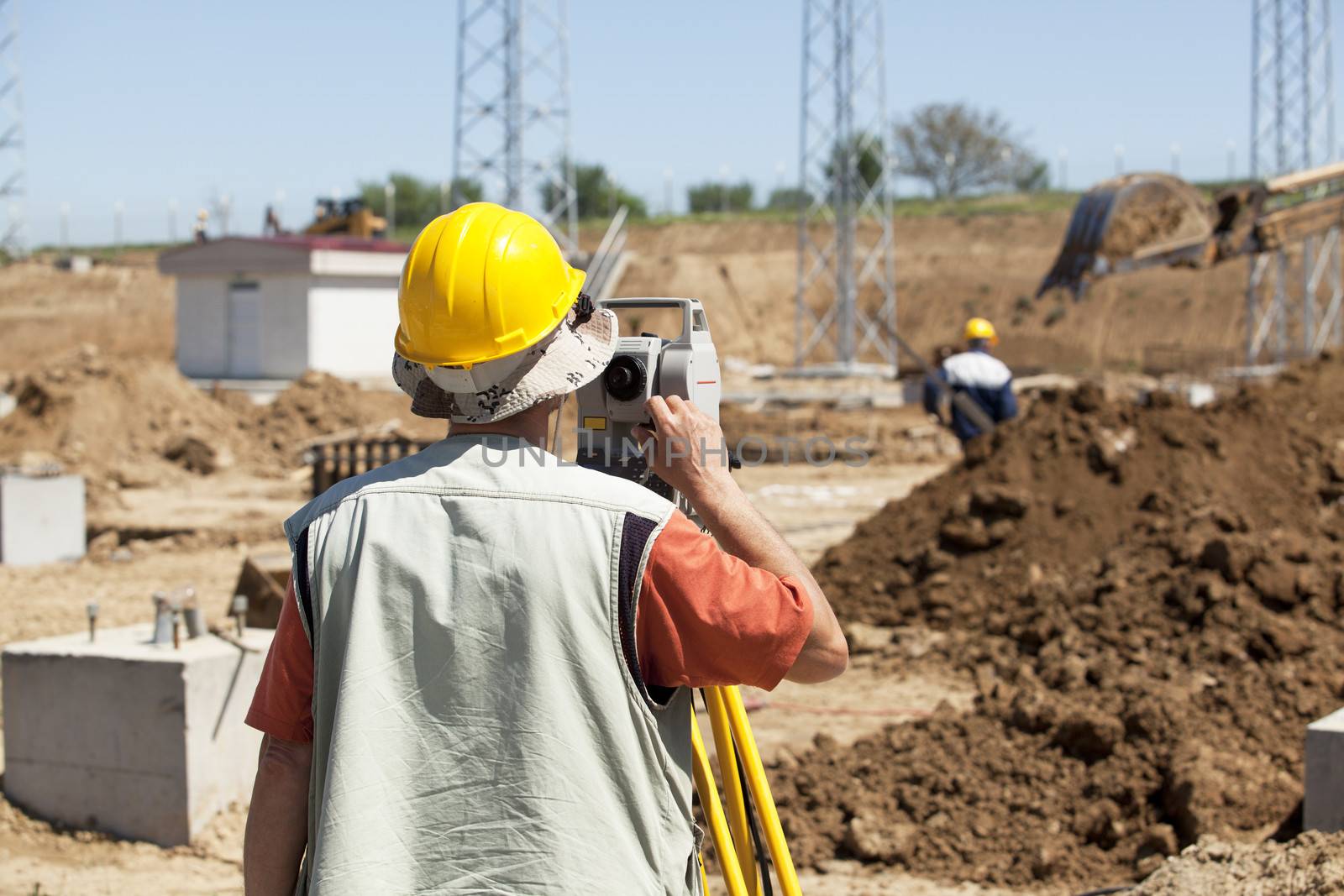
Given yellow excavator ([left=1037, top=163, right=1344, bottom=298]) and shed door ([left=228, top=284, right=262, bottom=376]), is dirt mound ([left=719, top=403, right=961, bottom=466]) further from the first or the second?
shed door ([left=228, top=284, right=262, bottom=376])

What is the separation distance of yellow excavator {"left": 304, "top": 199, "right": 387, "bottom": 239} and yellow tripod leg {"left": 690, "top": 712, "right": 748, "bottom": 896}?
31.8m

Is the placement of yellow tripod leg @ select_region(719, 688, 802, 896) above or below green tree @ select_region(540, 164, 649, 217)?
below

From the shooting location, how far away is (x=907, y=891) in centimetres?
444

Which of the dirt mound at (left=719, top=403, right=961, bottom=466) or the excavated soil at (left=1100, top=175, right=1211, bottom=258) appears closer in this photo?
the excavated soil at (left=1100, top=175, right=1211, bottom=258)

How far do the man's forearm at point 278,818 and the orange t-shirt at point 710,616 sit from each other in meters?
0.52

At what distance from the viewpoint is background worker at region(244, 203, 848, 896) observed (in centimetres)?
160

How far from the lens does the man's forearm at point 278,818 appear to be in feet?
5.82

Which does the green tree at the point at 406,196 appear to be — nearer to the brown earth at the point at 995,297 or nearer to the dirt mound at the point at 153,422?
the brown earth at the point at 995,297

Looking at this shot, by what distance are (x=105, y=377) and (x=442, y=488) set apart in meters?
18.6

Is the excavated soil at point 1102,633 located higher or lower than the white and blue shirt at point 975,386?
lower

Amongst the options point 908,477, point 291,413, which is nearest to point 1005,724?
point 908,477

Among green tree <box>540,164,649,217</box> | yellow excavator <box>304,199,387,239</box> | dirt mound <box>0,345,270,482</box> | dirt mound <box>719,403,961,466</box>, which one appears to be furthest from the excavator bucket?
green tree <box>540,164,649,217</box>

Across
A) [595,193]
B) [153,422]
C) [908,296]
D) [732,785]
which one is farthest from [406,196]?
[732,785]

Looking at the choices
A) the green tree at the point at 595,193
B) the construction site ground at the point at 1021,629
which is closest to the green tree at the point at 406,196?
the green tree at the point at 595,193
